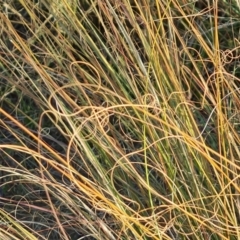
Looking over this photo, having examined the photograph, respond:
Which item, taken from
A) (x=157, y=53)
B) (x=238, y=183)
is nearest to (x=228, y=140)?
(x=238, y=183)

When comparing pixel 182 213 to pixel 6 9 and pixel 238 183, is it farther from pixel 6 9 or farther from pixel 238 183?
pixel 6 9

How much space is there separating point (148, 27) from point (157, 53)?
0.16ft

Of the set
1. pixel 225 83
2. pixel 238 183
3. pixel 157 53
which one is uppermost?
pixel 157 53

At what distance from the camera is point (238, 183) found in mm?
1170

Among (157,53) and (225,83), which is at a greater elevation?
(157,53)

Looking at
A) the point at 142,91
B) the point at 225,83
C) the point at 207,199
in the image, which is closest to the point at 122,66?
the point at 142,91

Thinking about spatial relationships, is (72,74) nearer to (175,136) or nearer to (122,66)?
(122,66)

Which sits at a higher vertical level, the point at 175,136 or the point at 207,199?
the point at 175,136

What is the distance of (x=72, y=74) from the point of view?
124 cm

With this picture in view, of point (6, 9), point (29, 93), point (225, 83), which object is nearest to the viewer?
point (225, 83)

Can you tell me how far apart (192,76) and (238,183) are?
0.23 metres

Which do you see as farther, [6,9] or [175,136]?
[6,9]

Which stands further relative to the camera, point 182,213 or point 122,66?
point 122,66

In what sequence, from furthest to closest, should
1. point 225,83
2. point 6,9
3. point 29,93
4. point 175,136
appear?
point 6,9, point 29,93, point 225,83, point 175,136
